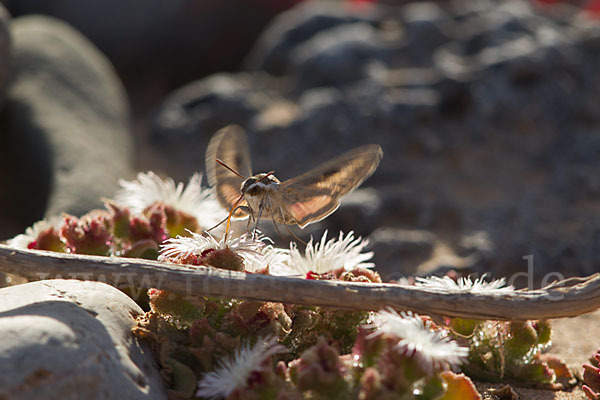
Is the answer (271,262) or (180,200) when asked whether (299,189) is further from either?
(180,200)

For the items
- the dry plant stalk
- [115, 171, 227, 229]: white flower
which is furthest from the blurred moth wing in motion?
the dry plant stalk

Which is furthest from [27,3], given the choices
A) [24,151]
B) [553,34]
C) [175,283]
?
[175,283]

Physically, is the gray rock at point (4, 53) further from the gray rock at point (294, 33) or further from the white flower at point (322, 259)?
the white flower at point (322, 259)

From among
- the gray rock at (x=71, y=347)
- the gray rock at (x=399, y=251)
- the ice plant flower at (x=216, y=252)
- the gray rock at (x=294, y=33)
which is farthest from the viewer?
the gray rock at (x=294, y=33)

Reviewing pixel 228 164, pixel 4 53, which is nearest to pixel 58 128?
pixel 4 53

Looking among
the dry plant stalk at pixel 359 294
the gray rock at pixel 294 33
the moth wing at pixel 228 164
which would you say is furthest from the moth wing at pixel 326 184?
the gray rock at pixel 294 33

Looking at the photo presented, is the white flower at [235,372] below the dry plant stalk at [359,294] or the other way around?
below
